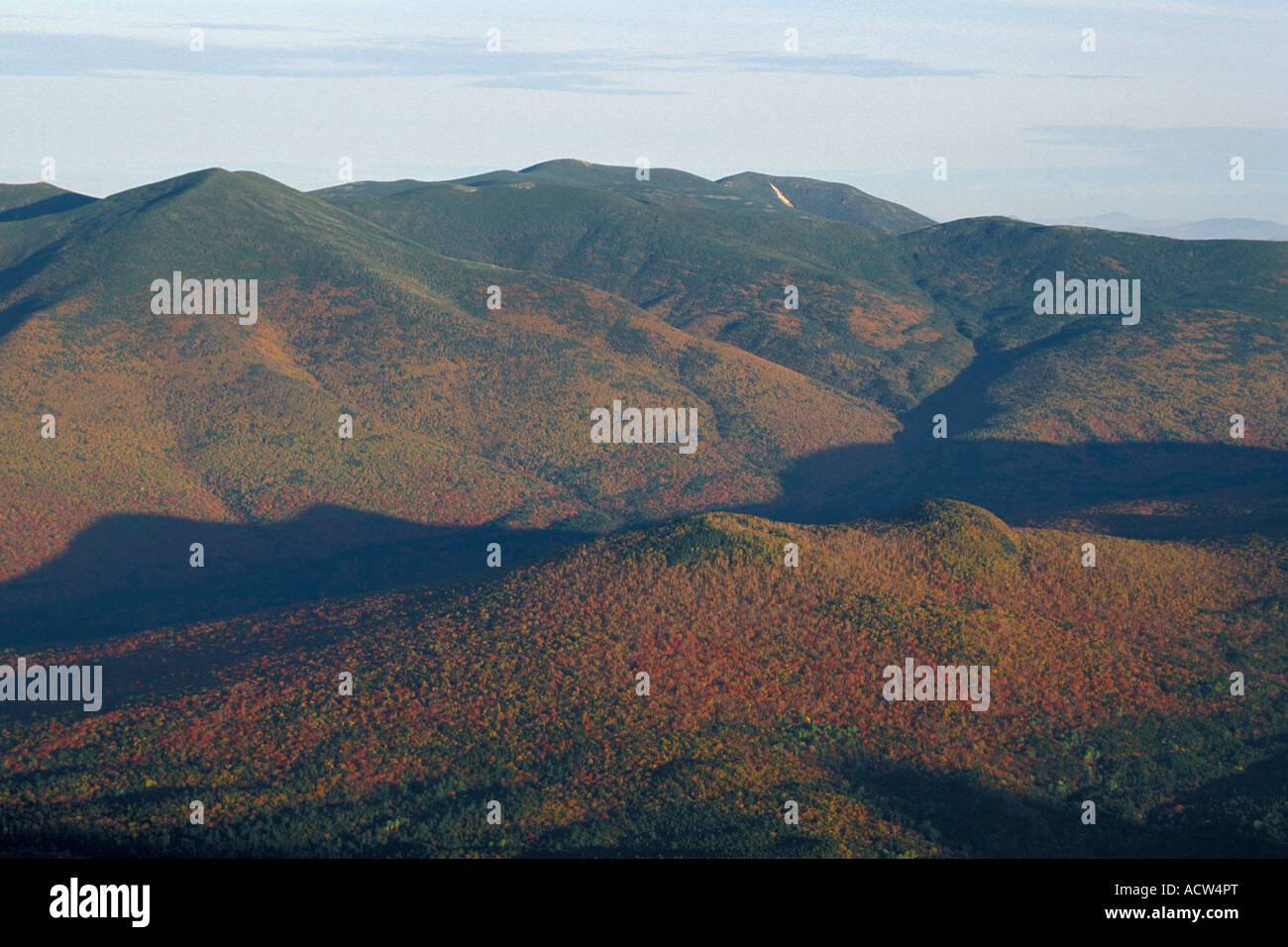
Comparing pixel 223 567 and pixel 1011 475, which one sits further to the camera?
pixel 1011 475

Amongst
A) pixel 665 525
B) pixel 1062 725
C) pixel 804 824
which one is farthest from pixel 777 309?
pixel 804 824

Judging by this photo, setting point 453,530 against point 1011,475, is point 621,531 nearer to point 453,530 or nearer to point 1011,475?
point 453,530

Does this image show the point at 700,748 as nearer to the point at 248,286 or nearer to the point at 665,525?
the point at 665,525

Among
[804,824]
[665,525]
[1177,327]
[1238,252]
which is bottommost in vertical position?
[804,824]

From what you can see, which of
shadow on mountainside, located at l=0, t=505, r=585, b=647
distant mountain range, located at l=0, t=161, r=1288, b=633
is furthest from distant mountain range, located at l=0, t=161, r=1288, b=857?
distant mountain range, located at l=0, t=161, r=1288, b=633

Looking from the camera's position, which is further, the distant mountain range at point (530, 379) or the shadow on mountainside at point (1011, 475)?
the shadow on mountainside at point (1011, 475)

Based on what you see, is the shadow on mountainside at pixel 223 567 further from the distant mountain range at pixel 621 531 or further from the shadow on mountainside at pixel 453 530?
the distant mountain range at pixel 621 531

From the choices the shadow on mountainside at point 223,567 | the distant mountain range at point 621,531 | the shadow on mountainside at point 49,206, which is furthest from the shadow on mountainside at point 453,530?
the shadow on mountainside at point 49,206

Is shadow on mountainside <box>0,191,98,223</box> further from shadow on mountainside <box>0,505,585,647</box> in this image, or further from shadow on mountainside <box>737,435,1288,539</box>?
shadow on mountainside <box>737,435,1288,539</box>

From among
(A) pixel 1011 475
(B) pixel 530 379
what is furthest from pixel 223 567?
(A) pixel 1011 475

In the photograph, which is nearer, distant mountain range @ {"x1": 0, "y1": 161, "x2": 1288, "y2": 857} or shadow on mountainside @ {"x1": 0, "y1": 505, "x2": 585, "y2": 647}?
distant mountain range @ {"x1": 0, "y1": 161, "x2": 1288, "y2": 857}

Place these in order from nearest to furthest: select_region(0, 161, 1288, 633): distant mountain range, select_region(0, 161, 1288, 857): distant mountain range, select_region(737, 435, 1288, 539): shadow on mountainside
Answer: select_region(0, 161, 1288, 857): distant mountain range < select_region(0, 161, 1288, 633): distant mountain range < select_region(737, 435, 1288, 539): shadow on mountainside
